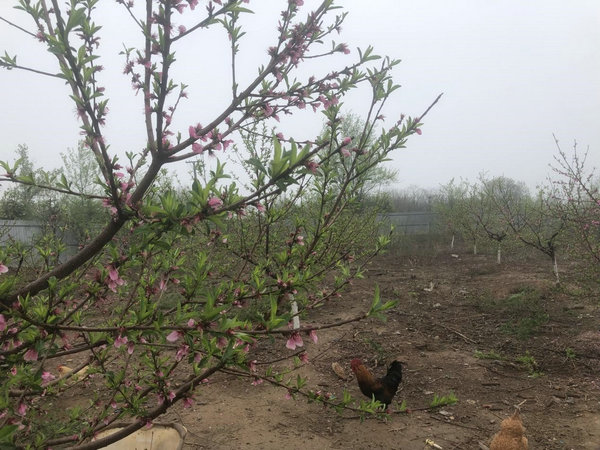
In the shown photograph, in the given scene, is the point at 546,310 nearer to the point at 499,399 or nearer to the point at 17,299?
the point at 499,399

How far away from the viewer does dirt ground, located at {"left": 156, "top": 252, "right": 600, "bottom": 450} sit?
12.5ft

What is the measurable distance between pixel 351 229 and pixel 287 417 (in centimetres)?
339

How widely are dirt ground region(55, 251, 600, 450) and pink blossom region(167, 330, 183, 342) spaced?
1.40 metres

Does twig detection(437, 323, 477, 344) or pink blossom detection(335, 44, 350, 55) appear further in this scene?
twig detection(437, 323, 477, 344)

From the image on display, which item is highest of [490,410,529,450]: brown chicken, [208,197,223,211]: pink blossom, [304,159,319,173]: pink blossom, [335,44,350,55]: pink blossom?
[335,44,350,55]: pink blossom

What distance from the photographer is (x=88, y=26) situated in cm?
149

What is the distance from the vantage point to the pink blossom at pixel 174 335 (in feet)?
4.29

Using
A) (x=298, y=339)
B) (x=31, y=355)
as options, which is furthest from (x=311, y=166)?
(x=31, y=355)

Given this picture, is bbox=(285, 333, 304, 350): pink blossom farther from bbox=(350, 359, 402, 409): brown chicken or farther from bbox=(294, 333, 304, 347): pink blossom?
bbox=(350, 359, 402, 409): brown chicken

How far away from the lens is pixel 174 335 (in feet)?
4.36

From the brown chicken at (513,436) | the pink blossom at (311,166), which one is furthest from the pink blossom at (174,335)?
the brown chicken at (513,436)

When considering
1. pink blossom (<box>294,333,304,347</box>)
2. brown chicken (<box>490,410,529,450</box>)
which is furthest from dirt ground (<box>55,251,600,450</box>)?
pink blossom (<box>294,333,304,347</box>)

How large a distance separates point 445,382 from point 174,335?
438 cm

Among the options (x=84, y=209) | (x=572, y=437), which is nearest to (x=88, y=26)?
(x=572, y=437)
